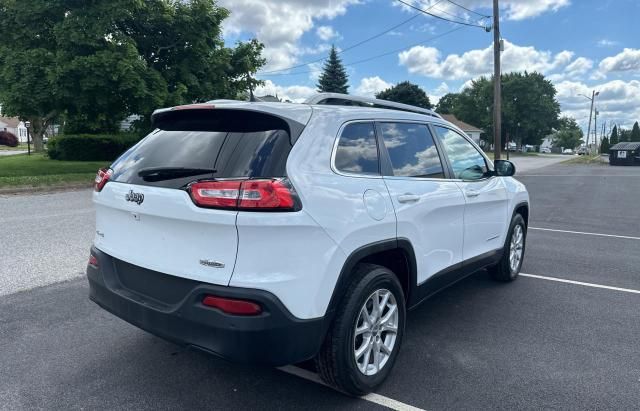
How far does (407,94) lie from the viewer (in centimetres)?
6272

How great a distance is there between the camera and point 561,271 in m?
5.85

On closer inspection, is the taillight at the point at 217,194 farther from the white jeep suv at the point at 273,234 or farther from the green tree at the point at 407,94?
the green tree at the point at 407,94

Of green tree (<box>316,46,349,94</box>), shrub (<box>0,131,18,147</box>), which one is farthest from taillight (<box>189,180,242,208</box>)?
shrub (<box>0,131,18,147</box>)

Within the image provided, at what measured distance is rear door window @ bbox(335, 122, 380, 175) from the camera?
2832 mm

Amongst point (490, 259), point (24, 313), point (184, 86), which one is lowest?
point (24, 313)

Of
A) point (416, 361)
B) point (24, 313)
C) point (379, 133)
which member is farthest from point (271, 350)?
point (24, 313)

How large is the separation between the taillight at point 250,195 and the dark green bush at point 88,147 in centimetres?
2376

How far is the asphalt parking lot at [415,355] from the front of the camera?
9.31 feet

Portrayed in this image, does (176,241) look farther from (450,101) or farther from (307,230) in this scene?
(450,101)

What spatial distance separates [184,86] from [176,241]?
1557 cm

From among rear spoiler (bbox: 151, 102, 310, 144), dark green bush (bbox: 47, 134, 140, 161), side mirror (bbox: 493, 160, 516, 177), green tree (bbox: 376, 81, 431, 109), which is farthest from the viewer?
green tree (bbox: 376, 81, 431, 109)

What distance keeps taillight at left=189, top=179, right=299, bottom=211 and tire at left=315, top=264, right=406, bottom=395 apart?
71cm

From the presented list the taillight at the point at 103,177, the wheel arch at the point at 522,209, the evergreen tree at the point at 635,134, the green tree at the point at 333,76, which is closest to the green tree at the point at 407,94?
the green tree at the point at 333,76

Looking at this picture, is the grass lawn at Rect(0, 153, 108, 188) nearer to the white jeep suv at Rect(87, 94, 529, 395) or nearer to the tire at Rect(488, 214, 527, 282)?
the white jeep suv at Rect(87, 94, 529, 395)
